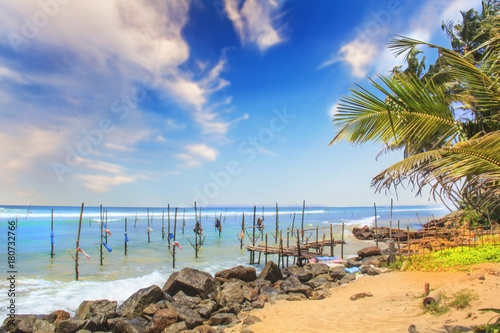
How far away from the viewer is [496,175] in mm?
2602

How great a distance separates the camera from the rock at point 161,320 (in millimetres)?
8633

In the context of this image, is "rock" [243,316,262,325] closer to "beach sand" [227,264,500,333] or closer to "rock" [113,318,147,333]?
"beach sand" [227,264,500,333]

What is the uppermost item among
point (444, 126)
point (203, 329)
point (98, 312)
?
point (444, 126)

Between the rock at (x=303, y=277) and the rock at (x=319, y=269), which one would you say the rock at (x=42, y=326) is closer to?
the rock at (x=303, y=277)

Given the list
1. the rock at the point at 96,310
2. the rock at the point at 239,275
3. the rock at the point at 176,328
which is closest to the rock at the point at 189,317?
the rock at the point at 176,328

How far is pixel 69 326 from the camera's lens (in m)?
8.58

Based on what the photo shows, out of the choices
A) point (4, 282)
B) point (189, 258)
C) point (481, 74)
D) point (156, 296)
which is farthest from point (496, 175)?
point (189, 258)

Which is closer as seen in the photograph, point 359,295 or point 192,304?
point 359,295

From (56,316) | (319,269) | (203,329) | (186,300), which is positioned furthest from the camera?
(319,269)

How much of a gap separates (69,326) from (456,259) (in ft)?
41.8

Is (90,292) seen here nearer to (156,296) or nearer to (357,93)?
(156,296)

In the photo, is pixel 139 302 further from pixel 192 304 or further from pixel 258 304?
pixel 258 304

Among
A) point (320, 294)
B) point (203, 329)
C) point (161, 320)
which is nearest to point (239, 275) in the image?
point (320, 294)

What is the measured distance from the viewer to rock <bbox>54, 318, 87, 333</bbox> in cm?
852
